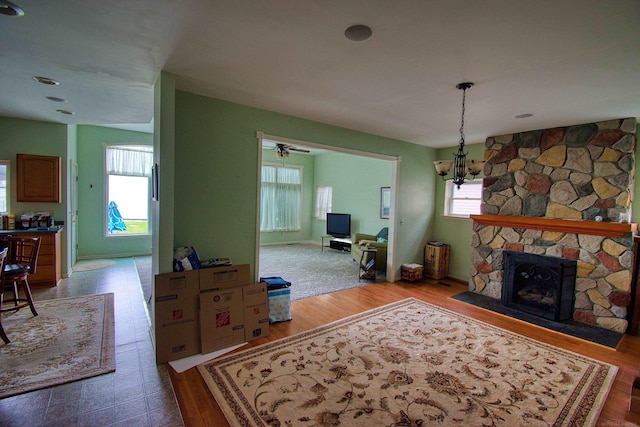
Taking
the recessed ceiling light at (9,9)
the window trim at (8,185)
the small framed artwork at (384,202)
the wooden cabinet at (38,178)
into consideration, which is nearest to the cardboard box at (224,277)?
the recessed ceiling light at (9,9)

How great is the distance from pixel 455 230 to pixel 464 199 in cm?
62

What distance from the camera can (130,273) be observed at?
213 inches

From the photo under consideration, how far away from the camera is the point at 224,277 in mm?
3080

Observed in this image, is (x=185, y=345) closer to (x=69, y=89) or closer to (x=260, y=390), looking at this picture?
(x=260, y=390)

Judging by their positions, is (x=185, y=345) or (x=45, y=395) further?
(x=185, y=345)

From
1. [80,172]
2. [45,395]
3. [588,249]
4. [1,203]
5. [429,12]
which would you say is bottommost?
[45,395]

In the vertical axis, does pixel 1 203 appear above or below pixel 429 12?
below

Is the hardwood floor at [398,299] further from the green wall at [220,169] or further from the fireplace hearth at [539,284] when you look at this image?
the green wall at [220,169]

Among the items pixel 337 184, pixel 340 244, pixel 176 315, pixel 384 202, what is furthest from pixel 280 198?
pixel 176 315

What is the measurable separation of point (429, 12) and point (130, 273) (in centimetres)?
598

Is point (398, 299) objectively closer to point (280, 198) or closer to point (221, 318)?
point (221, 318)

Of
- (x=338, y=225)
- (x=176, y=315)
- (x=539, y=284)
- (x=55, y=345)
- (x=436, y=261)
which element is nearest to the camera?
(x=176, y=315)

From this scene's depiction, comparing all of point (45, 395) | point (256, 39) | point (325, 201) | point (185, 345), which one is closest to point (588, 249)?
point (256, 39)

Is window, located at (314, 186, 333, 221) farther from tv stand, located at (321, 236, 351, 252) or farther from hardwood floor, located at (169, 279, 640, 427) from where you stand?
hardwood floor, located at (169, 279, 640, 427)
